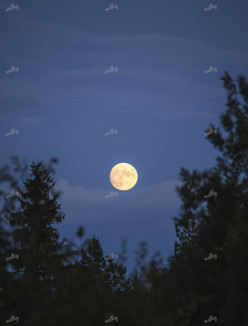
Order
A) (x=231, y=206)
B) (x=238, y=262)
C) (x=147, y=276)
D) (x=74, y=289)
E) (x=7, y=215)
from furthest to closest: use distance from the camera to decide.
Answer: (x=7, y=215), (x=231, y=206), (x=238, y=262), (x=147, y=276), (x=74, y=289)

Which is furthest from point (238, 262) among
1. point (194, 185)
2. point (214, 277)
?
point (194, 185)

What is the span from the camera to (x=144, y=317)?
1355 centimetres

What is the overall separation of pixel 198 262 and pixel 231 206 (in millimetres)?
2770

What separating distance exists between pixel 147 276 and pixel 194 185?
16.9 ft

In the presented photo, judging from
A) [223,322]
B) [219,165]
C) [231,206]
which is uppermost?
[219,165]

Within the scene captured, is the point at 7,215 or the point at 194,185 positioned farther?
the point at 7,215

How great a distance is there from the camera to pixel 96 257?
185ft

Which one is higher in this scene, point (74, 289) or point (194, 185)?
point (194, 185)

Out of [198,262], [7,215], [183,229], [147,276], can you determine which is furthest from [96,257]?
[147,276]

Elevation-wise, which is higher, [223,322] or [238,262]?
[238,262]

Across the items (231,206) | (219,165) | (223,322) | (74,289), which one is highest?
(219,165)

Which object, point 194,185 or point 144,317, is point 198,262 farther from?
point 144,317

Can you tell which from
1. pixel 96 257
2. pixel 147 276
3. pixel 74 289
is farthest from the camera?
pixel 96 257

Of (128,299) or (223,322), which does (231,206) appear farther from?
(128,299)
